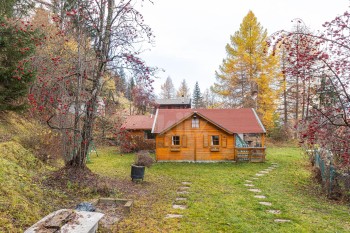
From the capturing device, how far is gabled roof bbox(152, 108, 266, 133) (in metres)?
18.4

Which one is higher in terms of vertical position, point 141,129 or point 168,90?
point 168,90

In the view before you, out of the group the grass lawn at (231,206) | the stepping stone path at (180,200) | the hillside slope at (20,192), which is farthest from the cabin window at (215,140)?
the hillside slope at (20,192)

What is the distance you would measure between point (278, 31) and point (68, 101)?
24.8 feet

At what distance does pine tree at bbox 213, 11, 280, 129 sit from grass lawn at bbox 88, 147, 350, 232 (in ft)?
42.3

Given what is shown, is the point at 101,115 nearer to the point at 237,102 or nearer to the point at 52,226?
the point at 52,226

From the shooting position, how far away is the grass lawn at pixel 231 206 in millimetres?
5906

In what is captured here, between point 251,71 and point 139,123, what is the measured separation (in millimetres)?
11894

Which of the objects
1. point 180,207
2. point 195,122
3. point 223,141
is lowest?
point 180,207

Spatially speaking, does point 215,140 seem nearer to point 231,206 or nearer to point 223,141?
point 223,141

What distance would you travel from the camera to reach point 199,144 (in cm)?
1786

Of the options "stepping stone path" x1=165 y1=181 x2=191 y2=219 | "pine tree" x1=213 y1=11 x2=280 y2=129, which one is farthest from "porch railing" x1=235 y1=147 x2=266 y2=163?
"pine tree" x1=213 y1=11 x2=280 y2=129

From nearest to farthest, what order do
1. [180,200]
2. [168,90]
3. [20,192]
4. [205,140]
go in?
[20,192] → [180,200] → [205,140] → [168,90]

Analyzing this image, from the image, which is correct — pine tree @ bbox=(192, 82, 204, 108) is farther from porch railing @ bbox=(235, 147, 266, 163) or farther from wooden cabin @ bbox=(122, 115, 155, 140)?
porch railing @ bbox=(235, 147, 266, 163)

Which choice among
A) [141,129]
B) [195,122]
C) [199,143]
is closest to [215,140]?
[199,143]
